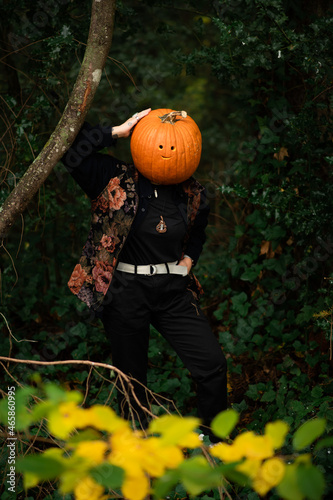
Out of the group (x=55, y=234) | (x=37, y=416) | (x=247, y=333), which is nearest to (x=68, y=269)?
(x=55, y=234)

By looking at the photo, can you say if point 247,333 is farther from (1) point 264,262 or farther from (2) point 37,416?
(2) point 37,416

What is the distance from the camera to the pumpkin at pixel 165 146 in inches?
107

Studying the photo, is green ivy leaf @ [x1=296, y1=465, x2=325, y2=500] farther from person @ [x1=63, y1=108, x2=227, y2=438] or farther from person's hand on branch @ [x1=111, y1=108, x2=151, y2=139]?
person's hand on branch @ [x1=111, y1=108, x2=151, y2=139]

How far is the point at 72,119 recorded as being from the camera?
2.50 metres

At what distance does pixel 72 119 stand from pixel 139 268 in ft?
3.09

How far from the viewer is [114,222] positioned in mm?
2863

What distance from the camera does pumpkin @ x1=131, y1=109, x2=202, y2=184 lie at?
8.95 ft

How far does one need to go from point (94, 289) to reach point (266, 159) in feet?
6.22

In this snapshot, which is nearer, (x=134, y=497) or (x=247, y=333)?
(x=134, y=497)

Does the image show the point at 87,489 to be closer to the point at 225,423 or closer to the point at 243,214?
the point at 225,423

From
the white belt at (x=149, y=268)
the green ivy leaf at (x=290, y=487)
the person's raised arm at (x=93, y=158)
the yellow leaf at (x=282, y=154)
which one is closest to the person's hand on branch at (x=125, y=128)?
the person's raised arm at (x=93, y=158)

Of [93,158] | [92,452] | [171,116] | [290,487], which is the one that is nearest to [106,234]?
[93,158]

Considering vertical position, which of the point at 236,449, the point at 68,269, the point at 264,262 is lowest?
the point at 68,269

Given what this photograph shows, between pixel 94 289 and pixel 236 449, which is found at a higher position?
pixel 236 449
